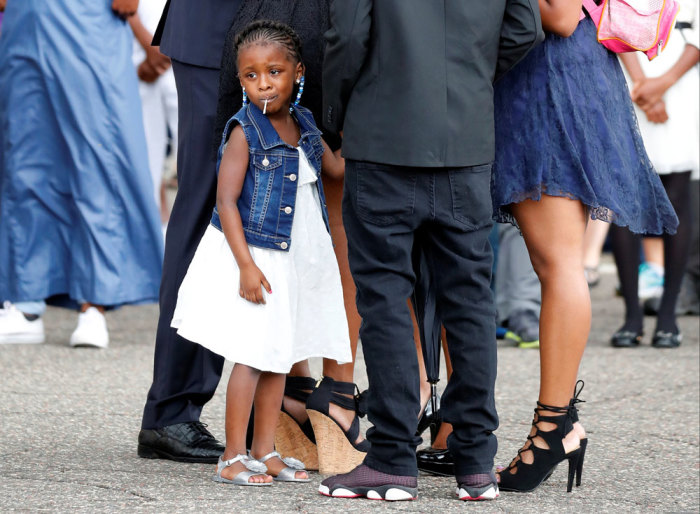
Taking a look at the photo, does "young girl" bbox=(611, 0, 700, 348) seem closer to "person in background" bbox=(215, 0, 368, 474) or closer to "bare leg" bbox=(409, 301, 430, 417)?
"bare leg" bbox=(409, 301, 430, 417)

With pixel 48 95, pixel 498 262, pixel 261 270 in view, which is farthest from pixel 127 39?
pixel 261 270

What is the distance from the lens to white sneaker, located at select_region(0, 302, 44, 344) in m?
5.50

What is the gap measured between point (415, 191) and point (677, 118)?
3.25m

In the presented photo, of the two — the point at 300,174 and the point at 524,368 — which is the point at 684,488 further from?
the point at 524,368

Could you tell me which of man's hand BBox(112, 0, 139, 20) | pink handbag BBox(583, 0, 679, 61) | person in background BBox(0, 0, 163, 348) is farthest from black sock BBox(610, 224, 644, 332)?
pink handbag BBox(583, 0, 679, 61)

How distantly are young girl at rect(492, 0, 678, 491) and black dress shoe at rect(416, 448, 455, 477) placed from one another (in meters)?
0.26

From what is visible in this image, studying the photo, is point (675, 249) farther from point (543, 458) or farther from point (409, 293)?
point (409, 293)

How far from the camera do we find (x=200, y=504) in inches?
116

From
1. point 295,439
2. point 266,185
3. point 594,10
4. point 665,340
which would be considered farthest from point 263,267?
point 665,340

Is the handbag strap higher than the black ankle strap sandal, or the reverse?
the handbag strap

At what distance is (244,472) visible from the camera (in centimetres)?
315

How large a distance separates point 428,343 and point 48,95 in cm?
264

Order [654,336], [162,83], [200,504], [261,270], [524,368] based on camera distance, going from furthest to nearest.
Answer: [162,83]
[654,336]
[524,368]
[261,270]
[200,504]

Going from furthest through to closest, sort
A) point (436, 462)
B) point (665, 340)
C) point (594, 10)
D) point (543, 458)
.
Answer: point (665, 340) < point (436, 462) < point (594, 10) < point (543, 458)
